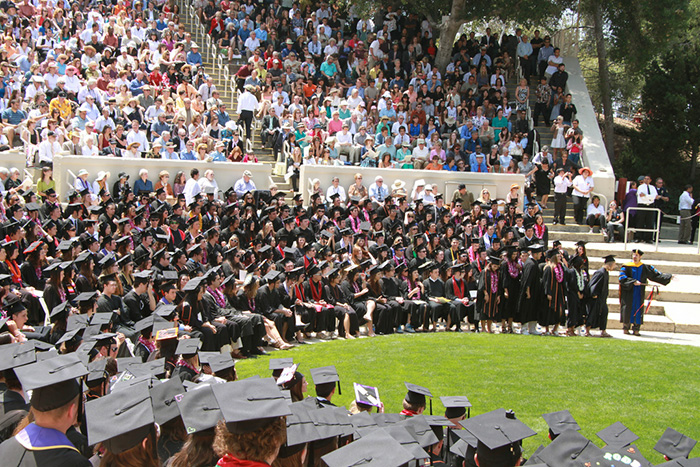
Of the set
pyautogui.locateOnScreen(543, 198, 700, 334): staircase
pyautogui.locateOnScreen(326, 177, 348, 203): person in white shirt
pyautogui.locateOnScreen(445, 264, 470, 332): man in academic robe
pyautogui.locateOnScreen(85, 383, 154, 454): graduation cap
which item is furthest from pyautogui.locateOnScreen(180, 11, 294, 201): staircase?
pyautogui.locateOnScreen(85, 383, 154, 454): graduation cap

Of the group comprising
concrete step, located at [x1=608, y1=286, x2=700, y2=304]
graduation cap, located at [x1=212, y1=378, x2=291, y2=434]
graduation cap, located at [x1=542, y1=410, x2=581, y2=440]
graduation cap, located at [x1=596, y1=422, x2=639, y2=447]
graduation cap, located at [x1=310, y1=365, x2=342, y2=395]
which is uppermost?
graduation cap, located at [x1=212, y1=378, x2=291, y2=434]

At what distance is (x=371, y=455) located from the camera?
14.5 feet

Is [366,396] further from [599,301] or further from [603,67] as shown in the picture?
[603,67]

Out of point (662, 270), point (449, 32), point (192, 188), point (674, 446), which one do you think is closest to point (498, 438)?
point (674, 446)

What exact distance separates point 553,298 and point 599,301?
960 millimetres

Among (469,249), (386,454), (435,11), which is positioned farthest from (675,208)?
(386,454)

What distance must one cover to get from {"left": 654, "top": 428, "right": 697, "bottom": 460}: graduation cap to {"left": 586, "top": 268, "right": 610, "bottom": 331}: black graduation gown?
26.7ft

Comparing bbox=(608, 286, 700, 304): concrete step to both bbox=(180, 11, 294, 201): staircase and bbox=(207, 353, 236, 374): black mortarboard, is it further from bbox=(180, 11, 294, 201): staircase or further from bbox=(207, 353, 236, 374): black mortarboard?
bbox=(207, 353, 236, 374): black mortarboard

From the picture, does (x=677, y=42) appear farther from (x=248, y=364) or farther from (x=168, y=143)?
(x=248, y=364)

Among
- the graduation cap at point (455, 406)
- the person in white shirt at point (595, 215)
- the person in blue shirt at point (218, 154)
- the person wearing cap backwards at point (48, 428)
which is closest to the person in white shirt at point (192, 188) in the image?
the person in blue shirt at point (218, 154)

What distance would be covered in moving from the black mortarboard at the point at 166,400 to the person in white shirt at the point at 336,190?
1360 cm

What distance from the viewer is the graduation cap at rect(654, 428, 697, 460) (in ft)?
21.2

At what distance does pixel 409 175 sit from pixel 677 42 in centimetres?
1376

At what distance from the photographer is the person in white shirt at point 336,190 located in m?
19.3
